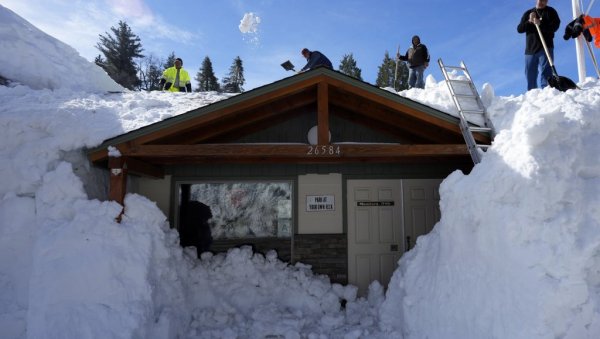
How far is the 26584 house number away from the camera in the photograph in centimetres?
553

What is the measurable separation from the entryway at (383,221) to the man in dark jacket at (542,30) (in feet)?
9.61

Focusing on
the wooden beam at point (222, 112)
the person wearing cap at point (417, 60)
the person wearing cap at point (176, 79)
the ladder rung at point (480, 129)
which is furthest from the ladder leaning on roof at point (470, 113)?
the person wearing cap at point (176, 79)

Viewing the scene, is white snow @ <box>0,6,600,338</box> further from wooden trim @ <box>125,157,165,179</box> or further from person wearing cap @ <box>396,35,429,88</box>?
person wearing cap @ <box>396,35,429,88</box>

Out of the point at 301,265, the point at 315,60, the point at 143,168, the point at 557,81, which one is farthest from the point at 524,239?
the point at 315,60

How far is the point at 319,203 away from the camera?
7.30m

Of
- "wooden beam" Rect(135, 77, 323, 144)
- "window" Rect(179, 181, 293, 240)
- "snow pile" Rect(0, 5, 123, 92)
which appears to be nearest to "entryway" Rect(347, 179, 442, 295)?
"window" Rect(179, 181, 293, 240)

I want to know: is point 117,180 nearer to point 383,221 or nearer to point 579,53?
point 383,221

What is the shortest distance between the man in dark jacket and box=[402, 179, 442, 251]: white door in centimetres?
289

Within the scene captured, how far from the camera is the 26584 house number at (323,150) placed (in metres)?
5.53

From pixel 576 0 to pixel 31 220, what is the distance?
11432 millimetres

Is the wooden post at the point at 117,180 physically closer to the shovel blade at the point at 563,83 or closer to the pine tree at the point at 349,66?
the shovel blade at the point at 563,83

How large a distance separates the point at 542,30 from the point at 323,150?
4.93 m

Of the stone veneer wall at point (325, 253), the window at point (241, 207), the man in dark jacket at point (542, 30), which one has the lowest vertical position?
the stone veneer wall at point (325, 253)

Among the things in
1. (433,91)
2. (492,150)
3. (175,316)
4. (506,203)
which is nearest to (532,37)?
(433,91)
